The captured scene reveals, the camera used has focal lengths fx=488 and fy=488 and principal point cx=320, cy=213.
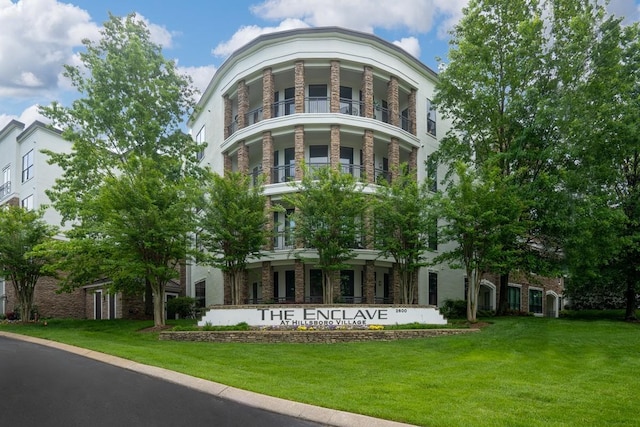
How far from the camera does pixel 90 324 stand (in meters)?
24.1

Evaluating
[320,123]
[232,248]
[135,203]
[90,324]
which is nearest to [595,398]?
[232,248]

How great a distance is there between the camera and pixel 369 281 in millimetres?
24109

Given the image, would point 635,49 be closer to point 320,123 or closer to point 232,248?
point 320,123

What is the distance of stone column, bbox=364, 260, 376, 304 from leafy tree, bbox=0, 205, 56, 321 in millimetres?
15857

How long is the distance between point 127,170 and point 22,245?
26.7 feet

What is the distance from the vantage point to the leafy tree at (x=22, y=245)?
24.0 m

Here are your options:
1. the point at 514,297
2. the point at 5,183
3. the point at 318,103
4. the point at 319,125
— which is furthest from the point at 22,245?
the point at 514,297

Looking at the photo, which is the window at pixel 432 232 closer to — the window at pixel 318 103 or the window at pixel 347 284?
the window at pixel 347 284

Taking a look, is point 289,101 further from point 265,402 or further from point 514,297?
point 514,297

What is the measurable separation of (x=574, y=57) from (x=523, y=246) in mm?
8957

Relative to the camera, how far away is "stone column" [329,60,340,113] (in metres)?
24.4

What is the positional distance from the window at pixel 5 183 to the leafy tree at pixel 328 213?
29983 millimetres

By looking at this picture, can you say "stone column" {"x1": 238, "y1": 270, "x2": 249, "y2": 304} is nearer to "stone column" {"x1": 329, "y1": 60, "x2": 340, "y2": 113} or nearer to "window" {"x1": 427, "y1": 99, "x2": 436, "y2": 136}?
"stone column" {"x1": 329, "y1": 60, "x2": 340, "y2": 113}

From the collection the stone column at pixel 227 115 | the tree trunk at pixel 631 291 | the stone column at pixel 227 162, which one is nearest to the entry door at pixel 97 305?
the stone column at pixel 227 162
